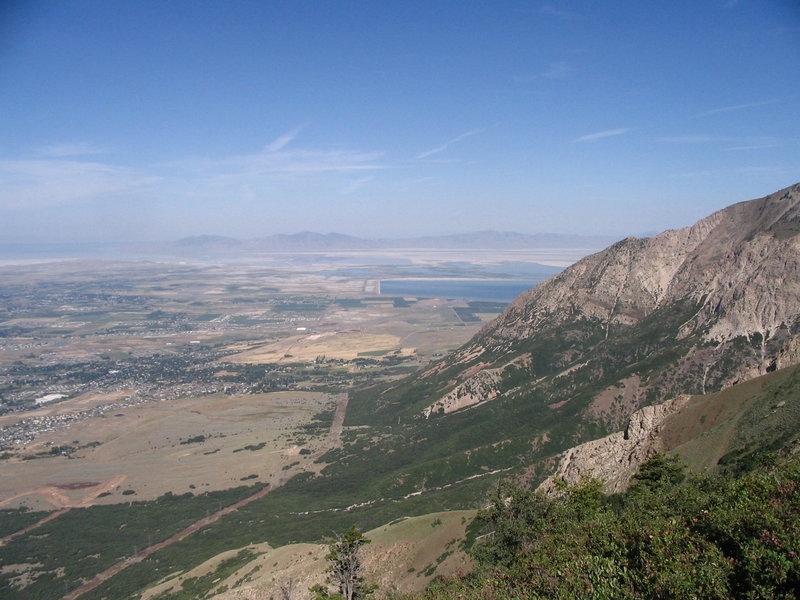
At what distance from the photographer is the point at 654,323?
392 ft

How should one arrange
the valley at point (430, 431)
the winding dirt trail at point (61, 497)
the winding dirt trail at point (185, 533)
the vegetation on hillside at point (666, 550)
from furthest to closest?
the winding dirt trail at point (61, 497) < the winding dirt trail at point (185, 533) < the valley at point (430, 431) < the vegetation on hillside at point (666, 550)

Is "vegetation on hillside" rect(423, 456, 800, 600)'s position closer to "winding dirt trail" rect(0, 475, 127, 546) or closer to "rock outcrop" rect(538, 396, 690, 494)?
"rock outcrop" rect(538, 396, 690, 494)

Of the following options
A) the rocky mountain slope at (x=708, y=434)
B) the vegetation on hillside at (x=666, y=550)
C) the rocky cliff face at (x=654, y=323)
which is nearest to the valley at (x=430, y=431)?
the rocky mountain slope at (x=708, y=434)

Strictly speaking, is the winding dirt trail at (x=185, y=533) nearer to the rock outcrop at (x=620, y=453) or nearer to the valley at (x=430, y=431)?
the valley at (x=430, y=431)

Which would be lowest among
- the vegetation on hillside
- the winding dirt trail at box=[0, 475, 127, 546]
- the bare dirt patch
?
the winding dirt trail at box=[0, 475, 127, 546]

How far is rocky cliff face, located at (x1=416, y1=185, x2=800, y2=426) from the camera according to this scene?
94812 mm

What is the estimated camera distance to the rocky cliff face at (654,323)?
9481cm

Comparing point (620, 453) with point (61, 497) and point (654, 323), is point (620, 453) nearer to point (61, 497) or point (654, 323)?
point (654, 323)

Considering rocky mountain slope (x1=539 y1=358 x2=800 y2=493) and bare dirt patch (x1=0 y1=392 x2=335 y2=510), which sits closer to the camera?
rocky mountain slope (x1=539 y1=358 x2=800 y2=493)

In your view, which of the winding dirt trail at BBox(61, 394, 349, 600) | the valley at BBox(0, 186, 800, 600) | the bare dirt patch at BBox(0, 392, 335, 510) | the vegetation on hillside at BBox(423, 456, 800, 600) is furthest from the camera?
the bare dirt patch at BBox(0, 392, 335, 510)

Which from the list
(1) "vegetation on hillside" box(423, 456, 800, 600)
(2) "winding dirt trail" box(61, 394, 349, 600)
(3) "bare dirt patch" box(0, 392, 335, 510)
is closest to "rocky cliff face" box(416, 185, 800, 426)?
(2) "winding dirt trail" box(61, 394, 349, 600)

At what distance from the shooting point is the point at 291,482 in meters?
100

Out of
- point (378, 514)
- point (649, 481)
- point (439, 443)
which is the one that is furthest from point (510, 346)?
point (649, 481)

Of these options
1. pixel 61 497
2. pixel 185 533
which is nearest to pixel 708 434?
pixel 185 533
